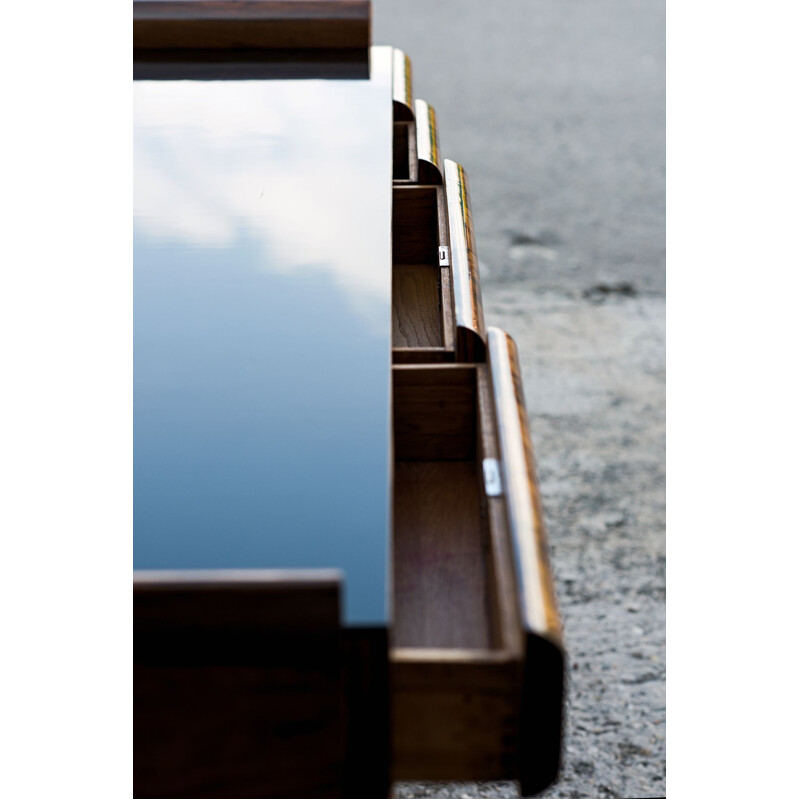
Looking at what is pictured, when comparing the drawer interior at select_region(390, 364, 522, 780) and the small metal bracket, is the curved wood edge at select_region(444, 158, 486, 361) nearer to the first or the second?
the drawer interior at select_region(390, 364, 522, 780)

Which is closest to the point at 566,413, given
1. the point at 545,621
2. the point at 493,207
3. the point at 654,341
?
the point at 654,341

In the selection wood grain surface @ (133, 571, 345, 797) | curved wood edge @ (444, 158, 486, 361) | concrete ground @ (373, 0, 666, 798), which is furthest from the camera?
concrete ground @ (373, 0, 666, 798)

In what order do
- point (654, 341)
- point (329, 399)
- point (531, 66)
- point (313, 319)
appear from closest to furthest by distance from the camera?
point (329, 399) < point (313, 319) < point (654, 341) < point (531, 66)

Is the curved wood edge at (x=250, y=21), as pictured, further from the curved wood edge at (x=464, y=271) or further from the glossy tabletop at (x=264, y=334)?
the curved wood edge at (x=464, y=271)

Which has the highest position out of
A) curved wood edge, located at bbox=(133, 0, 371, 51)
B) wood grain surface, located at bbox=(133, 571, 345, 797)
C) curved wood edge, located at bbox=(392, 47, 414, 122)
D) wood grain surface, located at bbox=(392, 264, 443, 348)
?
curved wood edge, located at bbox=(133, 0, 371, 51)

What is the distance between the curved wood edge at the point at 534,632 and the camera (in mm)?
682

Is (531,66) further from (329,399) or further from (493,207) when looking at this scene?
(329,399)

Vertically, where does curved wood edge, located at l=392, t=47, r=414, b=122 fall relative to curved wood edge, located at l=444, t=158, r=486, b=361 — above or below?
above

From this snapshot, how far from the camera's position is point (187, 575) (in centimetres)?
68

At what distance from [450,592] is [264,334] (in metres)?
0.32

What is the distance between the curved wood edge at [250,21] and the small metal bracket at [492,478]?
1135 mm

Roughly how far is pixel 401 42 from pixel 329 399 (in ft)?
15.4

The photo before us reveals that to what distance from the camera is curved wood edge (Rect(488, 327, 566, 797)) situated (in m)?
0.68

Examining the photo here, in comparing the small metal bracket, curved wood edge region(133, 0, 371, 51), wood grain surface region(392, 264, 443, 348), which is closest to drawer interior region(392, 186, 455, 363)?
wood grain surface region(392, 264, 443, 348)
